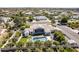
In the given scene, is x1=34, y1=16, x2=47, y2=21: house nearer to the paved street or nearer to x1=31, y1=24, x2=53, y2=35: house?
x1=31, y1=24, x2=53, y2=35: house

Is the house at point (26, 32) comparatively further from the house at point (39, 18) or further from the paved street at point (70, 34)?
the paved street at point (70, 34)

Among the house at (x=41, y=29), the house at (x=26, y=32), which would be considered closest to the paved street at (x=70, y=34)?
the house at (x=41, y=29)

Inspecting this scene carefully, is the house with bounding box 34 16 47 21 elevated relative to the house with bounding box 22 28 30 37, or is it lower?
elevated

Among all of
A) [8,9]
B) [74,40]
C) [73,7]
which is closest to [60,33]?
[74,40]

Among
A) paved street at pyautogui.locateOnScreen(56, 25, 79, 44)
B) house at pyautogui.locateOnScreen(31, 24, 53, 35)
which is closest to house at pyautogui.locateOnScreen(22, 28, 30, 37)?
house at pyautogui.locateOnScreen(31, 24, 53, 35)

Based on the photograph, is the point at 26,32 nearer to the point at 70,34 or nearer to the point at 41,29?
the point at 41,29

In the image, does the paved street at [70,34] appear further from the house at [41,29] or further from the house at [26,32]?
the house at [26,32]

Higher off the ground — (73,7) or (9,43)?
(73,7)

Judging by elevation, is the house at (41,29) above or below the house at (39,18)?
below

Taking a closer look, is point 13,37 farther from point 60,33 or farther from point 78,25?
point 78,25

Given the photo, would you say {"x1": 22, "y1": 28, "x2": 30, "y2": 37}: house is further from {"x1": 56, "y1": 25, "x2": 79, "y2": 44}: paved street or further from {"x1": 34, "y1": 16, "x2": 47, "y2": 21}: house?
{"x1": 56, "y1": 25, "x2": 79, "y2": 44}: paved street
